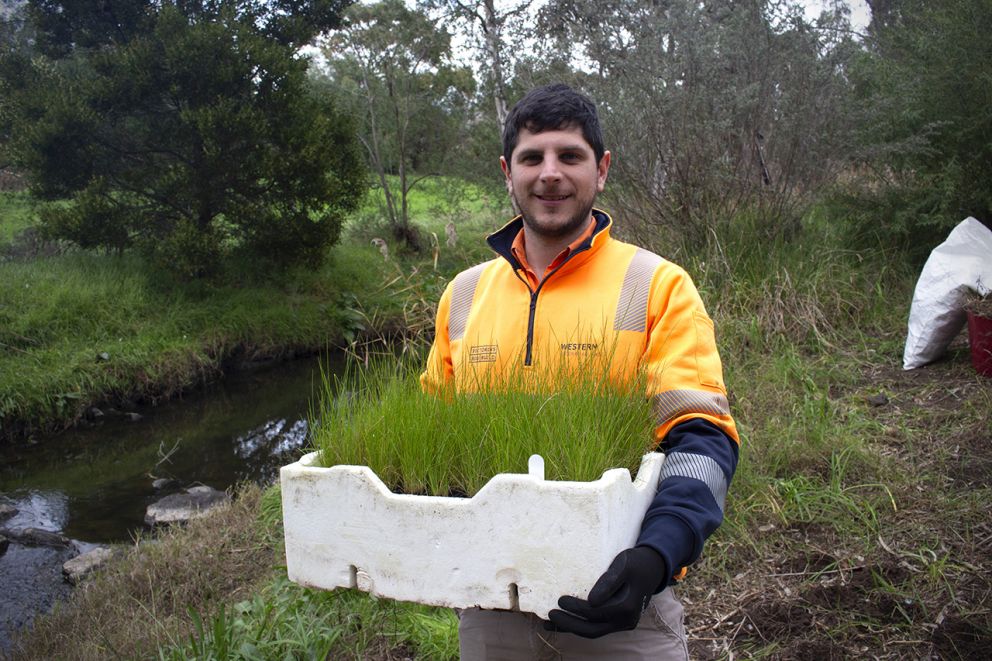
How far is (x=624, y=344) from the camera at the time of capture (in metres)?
2.03

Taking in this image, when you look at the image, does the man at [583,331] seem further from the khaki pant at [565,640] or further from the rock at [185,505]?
the rock at [185,505]

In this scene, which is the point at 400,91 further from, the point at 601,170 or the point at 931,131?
the point at 601,170

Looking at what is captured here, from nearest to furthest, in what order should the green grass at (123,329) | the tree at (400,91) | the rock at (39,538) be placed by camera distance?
the rock at (39,538) < the green grass at (123,329) < the tree at (400,91)

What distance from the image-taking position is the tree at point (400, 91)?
17.2 metres

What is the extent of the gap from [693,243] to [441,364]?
214 inches

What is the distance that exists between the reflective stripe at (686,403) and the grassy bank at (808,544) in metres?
1.68

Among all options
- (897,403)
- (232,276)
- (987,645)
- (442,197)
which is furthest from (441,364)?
(442,197)

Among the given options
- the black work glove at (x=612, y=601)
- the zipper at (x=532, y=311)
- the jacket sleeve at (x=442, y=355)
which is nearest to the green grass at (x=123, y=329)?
the jacket sleeve at (x=442, y=355)

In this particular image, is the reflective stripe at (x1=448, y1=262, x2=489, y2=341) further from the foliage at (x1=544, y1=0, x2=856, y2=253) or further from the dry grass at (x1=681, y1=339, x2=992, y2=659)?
the foliage at (x1=544, y1=0, x2=856, y2=253)

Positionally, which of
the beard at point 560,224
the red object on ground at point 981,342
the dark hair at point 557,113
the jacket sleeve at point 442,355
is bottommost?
the red object on ground at point 981,342

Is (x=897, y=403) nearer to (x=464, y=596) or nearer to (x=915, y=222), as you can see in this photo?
(x=915, y=222)

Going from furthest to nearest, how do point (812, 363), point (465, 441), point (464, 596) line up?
point (812, 363) → point (465, 441) → point (464, 596)

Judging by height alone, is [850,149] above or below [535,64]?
below

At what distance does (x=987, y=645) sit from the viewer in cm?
288
